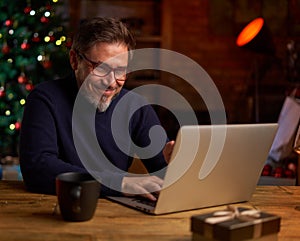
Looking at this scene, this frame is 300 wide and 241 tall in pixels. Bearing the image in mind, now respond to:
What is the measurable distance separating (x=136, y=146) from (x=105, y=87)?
1.00 ft

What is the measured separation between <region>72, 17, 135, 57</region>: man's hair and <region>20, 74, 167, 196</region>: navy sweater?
18cm

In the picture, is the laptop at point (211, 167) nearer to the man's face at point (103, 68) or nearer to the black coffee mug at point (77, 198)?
the black coffee mug at point (77, 198)

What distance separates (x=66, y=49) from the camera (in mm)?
3900

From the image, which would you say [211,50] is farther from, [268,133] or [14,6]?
[268,133]

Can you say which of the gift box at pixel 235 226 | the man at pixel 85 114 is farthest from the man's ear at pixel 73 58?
the gift box at pixel 235 226

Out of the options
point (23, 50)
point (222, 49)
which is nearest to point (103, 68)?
point (23, 50)

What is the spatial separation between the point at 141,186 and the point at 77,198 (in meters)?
0.27

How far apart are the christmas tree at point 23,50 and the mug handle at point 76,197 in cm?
275

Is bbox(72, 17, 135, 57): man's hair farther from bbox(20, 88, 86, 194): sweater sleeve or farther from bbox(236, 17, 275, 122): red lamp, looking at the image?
bbox(236, 17, 275, 122): red lamp

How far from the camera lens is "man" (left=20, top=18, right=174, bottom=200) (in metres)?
1.51

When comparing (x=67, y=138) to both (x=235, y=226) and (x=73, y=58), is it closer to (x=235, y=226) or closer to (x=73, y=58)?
(x=73, y=58)

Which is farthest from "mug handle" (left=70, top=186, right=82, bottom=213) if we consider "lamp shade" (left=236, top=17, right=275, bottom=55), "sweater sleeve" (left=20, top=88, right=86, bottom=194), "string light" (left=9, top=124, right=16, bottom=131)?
"lamp shade" (left=236, top=17, right=275, bottom=55)

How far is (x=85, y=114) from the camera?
180cm

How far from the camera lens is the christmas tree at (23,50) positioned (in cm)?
379
